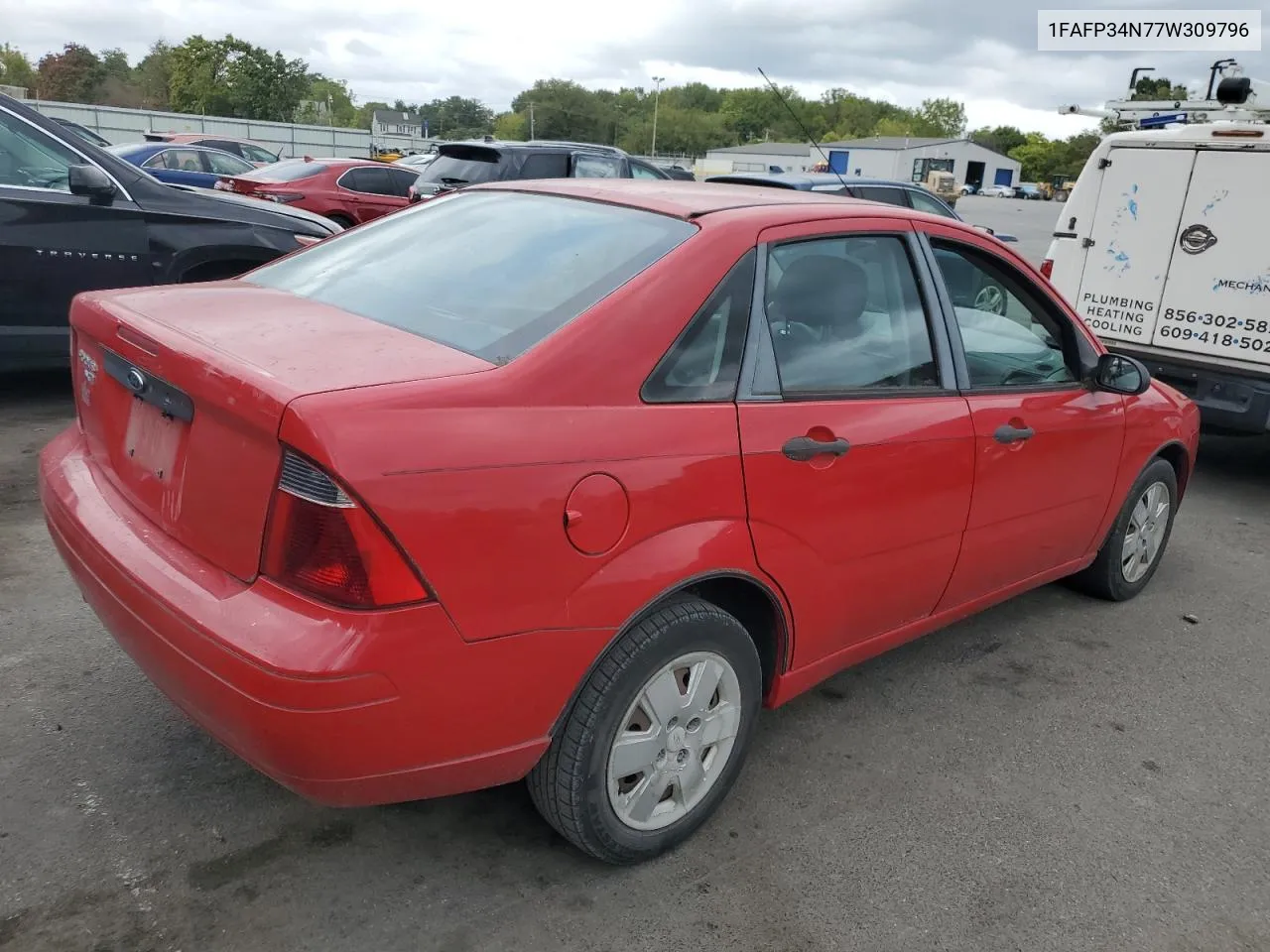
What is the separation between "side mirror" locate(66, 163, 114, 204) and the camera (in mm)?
5648

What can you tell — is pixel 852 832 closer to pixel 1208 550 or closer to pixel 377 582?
pixel 377 582

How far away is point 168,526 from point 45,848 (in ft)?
2.97

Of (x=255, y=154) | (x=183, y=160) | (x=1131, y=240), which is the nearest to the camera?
(x=1131, y=240)

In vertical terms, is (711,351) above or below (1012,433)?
above

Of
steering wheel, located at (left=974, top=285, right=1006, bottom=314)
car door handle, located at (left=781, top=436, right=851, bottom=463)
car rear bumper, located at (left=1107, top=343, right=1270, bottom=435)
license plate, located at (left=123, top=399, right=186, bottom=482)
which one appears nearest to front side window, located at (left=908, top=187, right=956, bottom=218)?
car rear bumper, located at (left=1107, top=343, right=1270, bottom=435)

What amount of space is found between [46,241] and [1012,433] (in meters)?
5.28

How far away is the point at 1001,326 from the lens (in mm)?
3547

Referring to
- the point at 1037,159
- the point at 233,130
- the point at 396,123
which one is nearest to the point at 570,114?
the point at 396,123

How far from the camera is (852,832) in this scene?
2.75 meters

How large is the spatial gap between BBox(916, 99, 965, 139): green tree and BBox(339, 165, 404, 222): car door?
14232 centimetres

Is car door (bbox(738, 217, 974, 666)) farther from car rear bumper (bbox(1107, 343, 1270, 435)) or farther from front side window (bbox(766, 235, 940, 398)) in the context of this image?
car rear bumper (bbox(1107, 343, 1270, 435))

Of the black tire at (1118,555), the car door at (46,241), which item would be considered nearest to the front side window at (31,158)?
the car door at (46,241)

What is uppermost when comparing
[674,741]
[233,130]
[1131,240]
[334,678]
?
[233,130]

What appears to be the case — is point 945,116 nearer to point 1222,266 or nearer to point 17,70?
point 17,70
